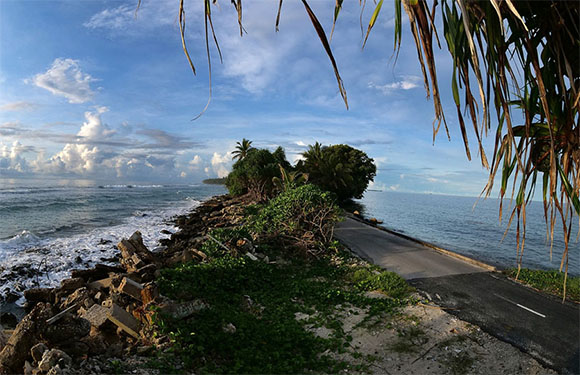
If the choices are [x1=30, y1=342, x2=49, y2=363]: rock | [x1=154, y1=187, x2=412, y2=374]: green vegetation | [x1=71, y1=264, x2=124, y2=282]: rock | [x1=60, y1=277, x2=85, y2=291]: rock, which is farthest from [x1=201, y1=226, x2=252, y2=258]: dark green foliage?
[x1=30, y1=342, x2=49, y2=363]: rock

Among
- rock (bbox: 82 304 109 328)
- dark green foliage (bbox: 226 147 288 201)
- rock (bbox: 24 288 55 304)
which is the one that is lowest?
rock (bbox: 24 288 55 304)

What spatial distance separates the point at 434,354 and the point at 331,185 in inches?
1620

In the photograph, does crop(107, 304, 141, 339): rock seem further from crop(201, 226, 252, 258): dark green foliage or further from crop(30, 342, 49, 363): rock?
crop(201, 226, 252, 258): dark green foliage

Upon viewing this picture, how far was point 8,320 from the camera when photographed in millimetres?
8391

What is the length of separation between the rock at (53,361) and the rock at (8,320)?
5411 mm

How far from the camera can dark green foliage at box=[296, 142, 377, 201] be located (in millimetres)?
46156

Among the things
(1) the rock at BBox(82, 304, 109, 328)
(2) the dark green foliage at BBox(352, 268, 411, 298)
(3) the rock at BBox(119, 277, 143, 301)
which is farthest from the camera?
(2) the dark green foliage at BBox(352, 268, 411, 298)

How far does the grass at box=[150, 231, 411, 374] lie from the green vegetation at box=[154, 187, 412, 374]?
17mm

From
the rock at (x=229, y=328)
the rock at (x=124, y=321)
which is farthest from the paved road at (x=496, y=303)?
the rock at (x=124, y=321)

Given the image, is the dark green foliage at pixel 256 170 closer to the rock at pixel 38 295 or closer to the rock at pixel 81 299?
the rock at pixel 38 295

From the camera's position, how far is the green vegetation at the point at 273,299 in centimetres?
539

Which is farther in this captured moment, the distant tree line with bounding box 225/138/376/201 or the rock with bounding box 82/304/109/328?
the distant tree line with bounding box 225/138/376/201

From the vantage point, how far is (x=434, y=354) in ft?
19.3

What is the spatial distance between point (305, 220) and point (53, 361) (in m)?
9.43
